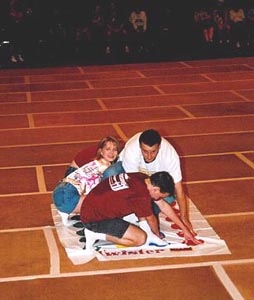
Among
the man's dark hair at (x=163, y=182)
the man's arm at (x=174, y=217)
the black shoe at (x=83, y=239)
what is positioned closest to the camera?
the man's dark hair at (x=163, y=182)

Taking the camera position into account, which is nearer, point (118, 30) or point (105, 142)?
point (105, 142)

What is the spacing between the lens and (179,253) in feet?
13.9

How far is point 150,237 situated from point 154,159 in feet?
1.64

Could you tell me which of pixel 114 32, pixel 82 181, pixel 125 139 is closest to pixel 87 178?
pixel 82 181

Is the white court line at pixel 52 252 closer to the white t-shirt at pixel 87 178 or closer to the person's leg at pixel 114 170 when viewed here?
the white t-shirt at pixel 87 178

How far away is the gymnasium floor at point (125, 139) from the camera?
3.87 m

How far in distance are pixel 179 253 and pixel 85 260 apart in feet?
1.83

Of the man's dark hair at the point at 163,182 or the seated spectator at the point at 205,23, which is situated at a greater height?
the man's dark hair at the point at 163,182

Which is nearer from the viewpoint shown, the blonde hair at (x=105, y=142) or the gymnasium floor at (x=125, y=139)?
the gymnasium floor at (x=125, y=139)

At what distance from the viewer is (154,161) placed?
14.9 feet

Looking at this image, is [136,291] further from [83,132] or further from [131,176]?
[83,132]

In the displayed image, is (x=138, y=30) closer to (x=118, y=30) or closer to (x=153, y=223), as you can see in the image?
(x=118, y=30)

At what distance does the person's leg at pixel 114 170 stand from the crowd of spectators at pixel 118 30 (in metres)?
8.16


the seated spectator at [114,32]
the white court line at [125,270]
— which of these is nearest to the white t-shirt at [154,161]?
the white court line at [125,270]
